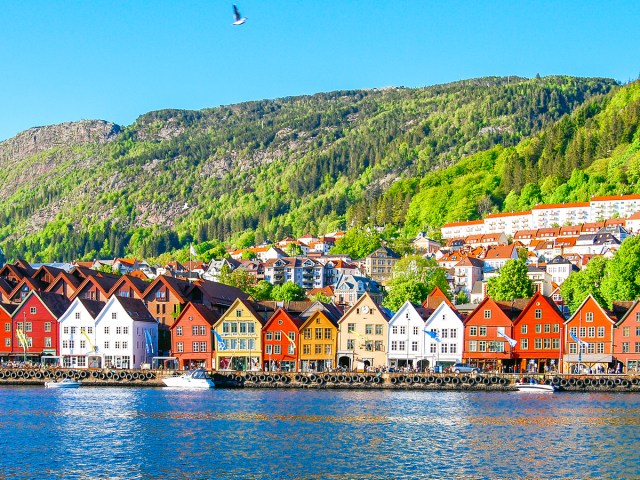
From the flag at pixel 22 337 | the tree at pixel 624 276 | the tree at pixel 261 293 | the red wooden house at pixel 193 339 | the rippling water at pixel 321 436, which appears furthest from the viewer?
the tree at pixel 261 293

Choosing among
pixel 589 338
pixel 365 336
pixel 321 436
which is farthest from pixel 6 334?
pixel 321 436

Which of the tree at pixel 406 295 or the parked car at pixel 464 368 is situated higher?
the tree at pixel 406 295

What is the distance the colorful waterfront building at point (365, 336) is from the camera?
122 metres

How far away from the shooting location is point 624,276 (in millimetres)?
141500

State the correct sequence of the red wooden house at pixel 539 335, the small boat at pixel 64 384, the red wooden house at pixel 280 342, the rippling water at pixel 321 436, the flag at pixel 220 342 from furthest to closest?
1. the red wooden house at pixel 280 342
2. the flag at pixel 220 342
3. the red wooden house at pixel 539 335
4. the small boat at pixel 64 384
5. the rippling water at pixel 321 436

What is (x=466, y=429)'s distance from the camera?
69.2 metres

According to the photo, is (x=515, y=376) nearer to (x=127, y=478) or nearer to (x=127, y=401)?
(x=127, y=401)

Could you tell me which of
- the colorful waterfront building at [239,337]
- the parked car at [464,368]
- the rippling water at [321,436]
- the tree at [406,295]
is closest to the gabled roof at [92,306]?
the colorful waterfront building at [239,337]

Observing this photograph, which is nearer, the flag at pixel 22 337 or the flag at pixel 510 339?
the flag at pixel 510 339

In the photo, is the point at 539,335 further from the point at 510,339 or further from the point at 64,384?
the point at 64,384

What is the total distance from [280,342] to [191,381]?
56.1 ft

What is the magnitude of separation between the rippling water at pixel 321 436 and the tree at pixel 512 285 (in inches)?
2626

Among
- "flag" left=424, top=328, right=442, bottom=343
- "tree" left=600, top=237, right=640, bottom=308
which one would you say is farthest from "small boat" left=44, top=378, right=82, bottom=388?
"tree" left=600, top=237, right=640, bottom=308

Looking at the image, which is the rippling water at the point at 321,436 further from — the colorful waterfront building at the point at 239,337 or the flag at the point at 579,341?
the colorful waterfront building at the point at 239,337
